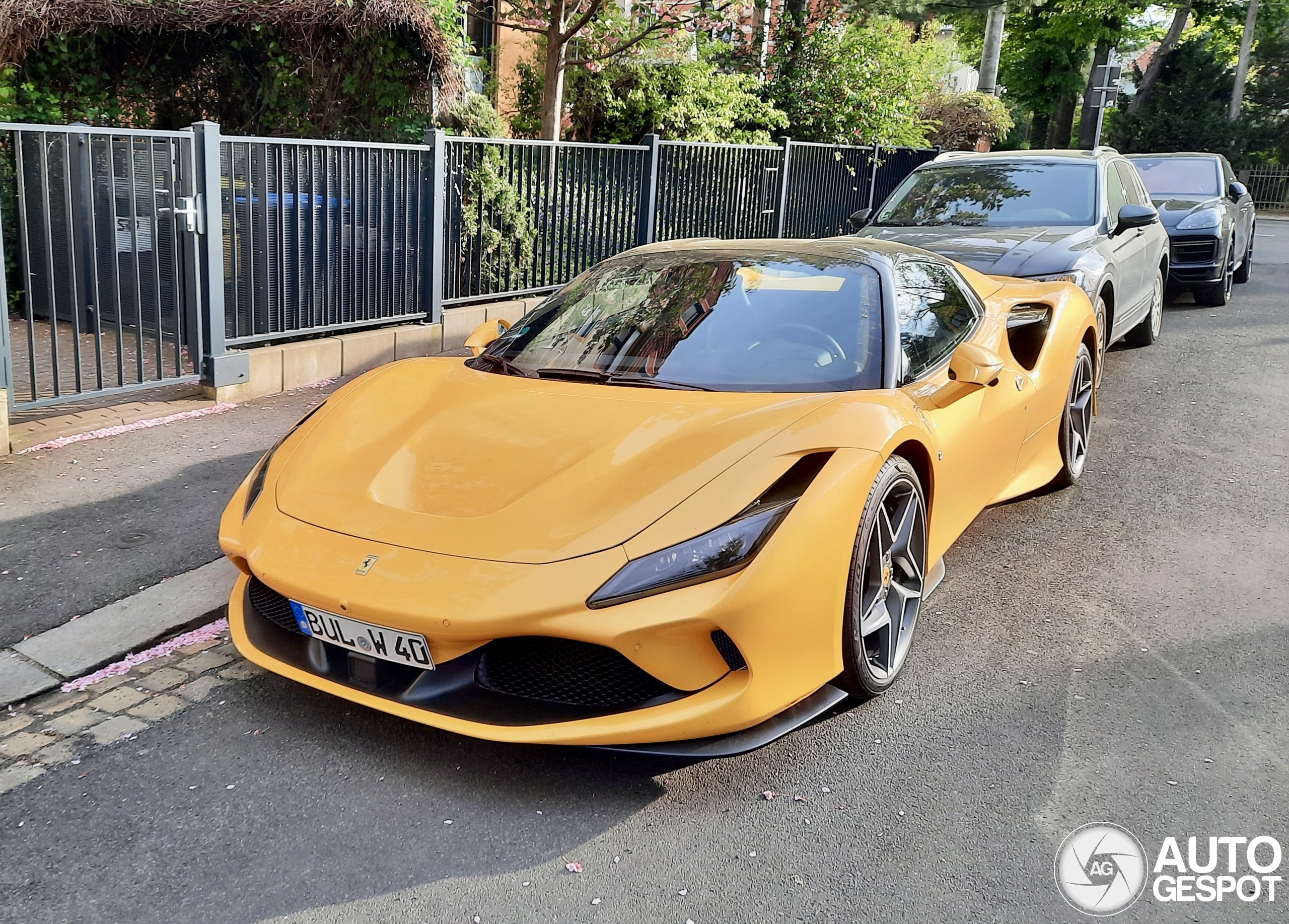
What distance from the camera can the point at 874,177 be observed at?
49.6 feet

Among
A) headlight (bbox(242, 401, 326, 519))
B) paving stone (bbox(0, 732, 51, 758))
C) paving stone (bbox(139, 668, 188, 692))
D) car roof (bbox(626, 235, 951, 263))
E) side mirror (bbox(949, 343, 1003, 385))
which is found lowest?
paving stone (bbox(0, 732, 51, 758))

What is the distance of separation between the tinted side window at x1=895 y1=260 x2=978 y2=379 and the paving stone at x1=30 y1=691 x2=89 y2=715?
283 centimetres

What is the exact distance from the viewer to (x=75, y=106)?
9375mm

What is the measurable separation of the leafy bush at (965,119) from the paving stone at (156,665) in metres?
20.5

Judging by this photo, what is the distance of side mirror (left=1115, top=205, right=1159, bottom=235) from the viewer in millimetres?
7797

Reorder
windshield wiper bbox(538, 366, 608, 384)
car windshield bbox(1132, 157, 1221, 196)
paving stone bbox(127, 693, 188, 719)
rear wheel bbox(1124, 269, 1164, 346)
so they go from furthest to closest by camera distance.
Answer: car windshield bbox(1132, 157, 1221, 196) < rear wheel bbox(1124, 269, 1164, 346) < windshield wiper bbox(538, 366, 608, 384) < paving stone bbox(127, 693, 188, 719)

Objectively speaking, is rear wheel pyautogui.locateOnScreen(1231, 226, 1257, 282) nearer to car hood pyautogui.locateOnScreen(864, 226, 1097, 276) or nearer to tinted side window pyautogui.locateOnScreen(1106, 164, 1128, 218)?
tinted side window pyautogui.locateOnScreen(1106, 164, 1128, 218)

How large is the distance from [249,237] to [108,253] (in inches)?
33.4

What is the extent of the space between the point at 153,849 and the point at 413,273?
6.04 metres

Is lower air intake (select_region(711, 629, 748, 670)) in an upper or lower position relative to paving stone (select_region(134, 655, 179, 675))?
upper

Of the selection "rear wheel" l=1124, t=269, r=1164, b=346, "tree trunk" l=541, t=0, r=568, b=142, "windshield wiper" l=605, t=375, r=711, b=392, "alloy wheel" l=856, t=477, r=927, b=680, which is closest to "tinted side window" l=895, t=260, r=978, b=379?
"alloy wheel" l=856, t=477, r=927, b=680

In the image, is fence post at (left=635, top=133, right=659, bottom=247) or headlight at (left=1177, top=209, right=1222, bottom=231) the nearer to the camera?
fence post at (left=635, top=133, right=659, bottom=247)

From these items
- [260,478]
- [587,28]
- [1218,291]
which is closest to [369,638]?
[260,478]

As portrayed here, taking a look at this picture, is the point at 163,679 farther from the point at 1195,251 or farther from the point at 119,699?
the point at 1195,251
